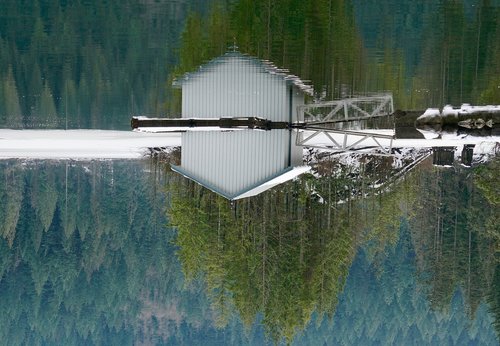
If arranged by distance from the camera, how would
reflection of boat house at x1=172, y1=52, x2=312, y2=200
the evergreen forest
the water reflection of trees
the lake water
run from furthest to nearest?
the lake water → the evergreen forest → the water reflection of trees → reflection of boat house at x1=172, y1=52, x2=312, y2=200

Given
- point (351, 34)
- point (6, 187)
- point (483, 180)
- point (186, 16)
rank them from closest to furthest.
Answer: point (483, 180) < point (351, 34) < point (186, 16) < point (6, 187)

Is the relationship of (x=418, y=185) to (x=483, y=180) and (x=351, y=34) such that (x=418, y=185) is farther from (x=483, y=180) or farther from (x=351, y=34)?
(x=351, y=34)

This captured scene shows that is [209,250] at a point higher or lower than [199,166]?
lower

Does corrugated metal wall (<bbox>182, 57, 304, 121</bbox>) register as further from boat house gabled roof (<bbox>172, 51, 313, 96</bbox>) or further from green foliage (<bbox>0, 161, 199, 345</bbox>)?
green foliage (<bbox>0, 161, 199, 345</bbox>)

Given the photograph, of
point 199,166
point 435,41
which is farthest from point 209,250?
point 435,41

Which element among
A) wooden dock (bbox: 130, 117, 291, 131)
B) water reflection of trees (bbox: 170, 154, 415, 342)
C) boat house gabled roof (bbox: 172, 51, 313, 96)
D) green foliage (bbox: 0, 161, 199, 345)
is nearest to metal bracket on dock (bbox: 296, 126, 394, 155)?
wooden dock (bbox: 130, 117, 291, 131)
